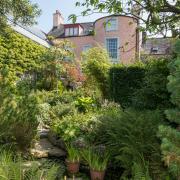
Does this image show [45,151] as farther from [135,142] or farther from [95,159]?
[135,142]

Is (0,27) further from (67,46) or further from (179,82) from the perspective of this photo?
(67,46)

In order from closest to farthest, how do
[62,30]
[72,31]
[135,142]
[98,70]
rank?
1. [135,142]
2. [98,70]
3. [72,31]
4. [62,30]

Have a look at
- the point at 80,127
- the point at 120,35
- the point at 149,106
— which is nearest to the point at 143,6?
the point at 149,106

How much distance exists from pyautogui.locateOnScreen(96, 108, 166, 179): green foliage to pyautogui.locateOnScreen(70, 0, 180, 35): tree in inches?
97.0

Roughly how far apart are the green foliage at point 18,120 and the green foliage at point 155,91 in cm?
222

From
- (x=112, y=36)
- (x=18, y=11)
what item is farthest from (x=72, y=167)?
(x=112, y=36)

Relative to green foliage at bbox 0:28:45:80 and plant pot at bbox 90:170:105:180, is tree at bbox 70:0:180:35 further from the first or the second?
green foliage at bbox 0:28:45:80

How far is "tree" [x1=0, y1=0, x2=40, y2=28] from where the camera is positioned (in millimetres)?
8469

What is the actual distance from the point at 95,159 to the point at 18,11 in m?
5.65

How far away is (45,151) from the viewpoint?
588 cm

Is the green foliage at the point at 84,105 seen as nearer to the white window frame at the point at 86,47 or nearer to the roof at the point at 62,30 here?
the white window frame at the point at 86,47

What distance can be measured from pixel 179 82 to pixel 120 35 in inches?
887

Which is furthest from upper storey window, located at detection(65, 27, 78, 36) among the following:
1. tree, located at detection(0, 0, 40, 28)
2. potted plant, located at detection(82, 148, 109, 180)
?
potted plant, located at detection(82, 148, 109, 180)

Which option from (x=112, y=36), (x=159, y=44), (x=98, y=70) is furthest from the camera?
(x=112, y=36)
